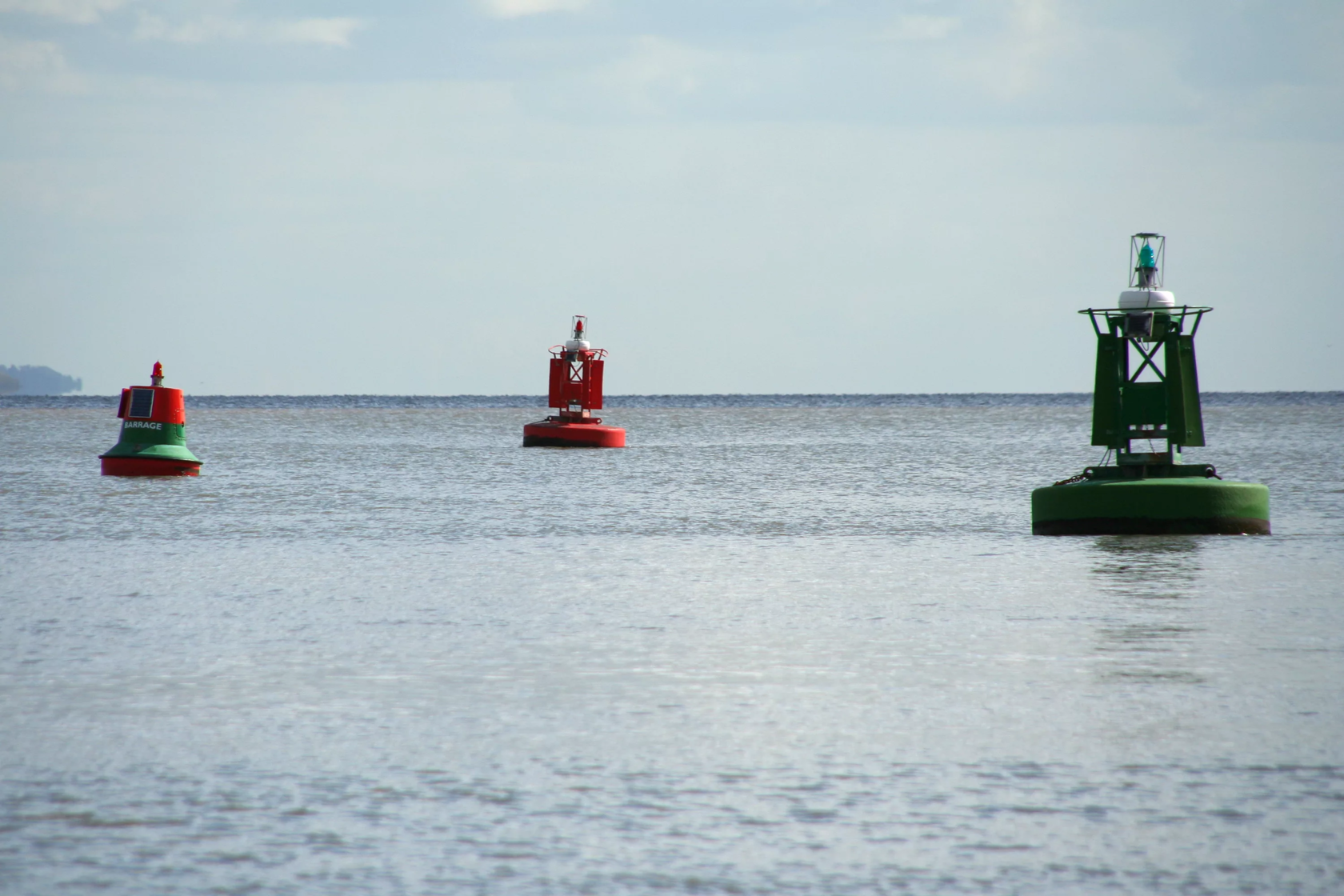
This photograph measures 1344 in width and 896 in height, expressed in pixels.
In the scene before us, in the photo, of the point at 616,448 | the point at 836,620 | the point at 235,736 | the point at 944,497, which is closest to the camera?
the point at 235,736

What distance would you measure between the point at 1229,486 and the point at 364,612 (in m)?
9.95

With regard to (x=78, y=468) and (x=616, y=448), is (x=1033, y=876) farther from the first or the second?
(x=616, y=448)

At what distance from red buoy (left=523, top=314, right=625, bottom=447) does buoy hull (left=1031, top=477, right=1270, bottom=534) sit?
24315 millimetres

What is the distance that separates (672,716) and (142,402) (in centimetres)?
1984

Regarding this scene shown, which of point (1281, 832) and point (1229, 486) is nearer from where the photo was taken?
point (1281, 832)

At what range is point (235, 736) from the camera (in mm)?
6613

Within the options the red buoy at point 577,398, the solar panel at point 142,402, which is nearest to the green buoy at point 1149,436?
the solar panel at point 142,402

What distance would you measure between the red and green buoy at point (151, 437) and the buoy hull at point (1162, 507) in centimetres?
1448

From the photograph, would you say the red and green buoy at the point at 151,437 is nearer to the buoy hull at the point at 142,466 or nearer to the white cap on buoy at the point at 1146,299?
the buoy hull at the point at 142,466

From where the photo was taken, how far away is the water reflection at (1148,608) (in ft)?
27.0

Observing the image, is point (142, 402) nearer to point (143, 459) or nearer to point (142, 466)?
point (143, 459)

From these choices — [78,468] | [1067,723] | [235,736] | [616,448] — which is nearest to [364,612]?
[235,736]

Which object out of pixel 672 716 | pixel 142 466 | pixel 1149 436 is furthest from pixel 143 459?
pixel 672 716

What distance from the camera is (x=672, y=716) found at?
701 cm
